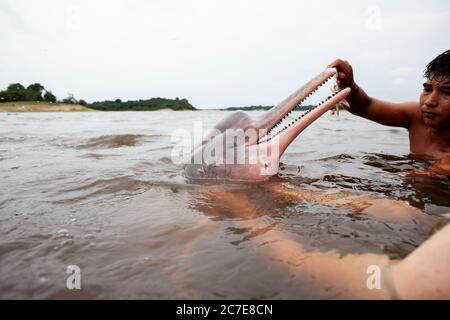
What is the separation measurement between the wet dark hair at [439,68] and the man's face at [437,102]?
4 cm

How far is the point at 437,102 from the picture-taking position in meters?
4.14

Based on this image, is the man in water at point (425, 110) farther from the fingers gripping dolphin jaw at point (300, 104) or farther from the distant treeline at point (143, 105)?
the distant treeline at point (143, 105)

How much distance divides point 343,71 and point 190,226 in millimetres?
3138

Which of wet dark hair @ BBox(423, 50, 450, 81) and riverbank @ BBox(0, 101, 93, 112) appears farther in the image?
riverbank @ BBox(0, 101, 93, 112)

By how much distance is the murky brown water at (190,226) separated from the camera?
1751 mm

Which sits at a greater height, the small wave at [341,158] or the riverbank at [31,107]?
the riverbank at [31,107]

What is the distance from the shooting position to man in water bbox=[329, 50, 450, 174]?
4.09 metres

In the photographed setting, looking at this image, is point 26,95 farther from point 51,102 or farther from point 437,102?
point 437,102

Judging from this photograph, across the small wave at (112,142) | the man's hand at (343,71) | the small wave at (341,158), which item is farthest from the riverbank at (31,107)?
the man's hand at (343,71)

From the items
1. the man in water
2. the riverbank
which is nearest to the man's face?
the man in water

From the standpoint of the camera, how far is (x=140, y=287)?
5.61 feet

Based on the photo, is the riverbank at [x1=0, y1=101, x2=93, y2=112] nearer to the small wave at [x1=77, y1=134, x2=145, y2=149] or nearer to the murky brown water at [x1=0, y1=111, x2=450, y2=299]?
the small wave at [x1=77, y1=134, x2=145, y2=149]

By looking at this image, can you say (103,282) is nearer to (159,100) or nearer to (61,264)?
(61,264)

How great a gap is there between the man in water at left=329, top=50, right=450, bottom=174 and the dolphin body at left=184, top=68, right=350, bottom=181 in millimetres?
1044
